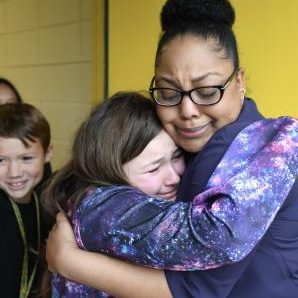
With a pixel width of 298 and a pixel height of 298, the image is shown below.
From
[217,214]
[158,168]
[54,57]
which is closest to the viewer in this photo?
[217,214]

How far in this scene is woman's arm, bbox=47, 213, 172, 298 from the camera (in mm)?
853

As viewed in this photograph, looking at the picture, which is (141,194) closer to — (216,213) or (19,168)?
(216,213)

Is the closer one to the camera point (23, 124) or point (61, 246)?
point (61, 246)

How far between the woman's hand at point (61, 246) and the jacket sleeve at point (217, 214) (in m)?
0.09

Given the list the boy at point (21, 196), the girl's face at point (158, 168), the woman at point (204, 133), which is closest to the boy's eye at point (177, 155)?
the girl's face at point (158, 168)

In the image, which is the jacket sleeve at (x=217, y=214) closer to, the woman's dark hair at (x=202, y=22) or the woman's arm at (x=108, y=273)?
the woman's arm at (x=108, y=273)

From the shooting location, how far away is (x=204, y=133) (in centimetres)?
98

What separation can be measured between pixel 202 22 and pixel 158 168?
0.38m

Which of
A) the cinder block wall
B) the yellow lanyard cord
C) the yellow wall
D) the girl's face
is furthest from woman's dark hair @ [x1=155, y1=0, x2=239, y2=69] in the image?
the cinder block wall

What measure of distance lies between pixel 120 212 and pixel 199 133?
0.26m

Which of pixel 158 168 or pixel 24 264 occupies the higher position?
pixel 158 168

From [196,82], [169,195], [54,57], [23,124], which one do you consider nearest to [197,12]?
[196,82]

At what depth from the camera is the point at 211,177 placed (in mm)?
819

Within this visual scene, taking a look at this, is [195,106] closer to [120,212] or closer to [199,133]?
[199,133]
